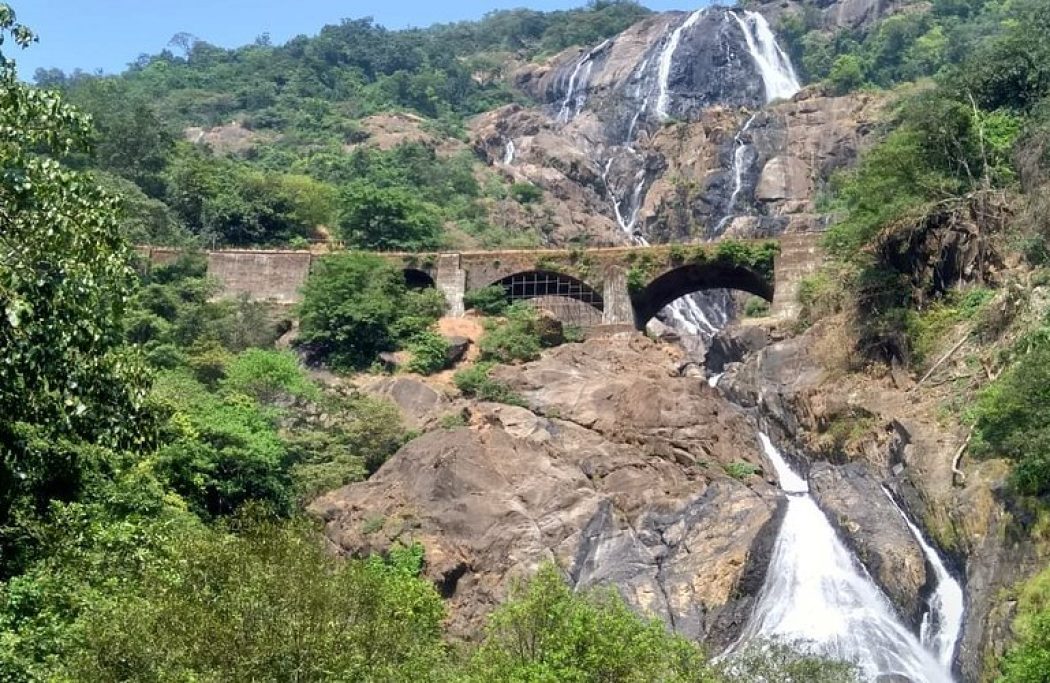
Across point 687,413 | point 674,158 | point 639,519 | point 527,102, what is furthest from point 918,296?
point 527,102

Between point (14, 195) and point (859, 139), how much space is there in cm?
7340

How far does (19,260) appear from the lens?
460 inches

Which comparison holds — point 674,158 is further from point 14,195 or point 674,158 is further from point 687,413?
point 14,195

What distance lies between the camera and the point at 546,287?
53812 millimetres

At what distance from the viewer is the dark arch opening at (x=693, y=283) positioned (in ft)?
169

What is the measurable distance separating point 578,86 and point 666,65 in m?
9.90

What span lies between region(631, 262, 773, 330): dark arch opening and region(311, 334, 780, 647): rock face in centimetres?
1232

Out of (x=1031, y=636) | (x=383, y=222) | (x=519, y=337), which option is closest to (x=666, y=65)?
(x=383, y=222)

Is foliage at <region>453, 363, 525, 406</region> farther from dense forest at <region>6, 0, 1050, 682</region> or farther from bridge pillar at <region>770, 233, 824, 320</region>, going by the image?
bridge pillar at <region>770, 233, 824, 320</region>

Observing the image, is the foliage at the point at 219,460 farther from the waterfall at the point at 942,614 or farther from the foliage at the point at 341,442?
the waterfall at the point at 942,614

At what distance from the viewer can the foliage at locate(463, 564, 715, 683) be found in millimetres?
18062

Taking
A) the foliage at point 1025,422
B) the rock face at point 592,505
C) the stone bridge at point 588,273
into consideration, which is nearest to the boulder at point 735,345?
the stone bridge at point 588,273

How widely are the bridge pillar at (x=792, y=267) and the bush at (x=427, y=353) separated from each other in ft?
45.8

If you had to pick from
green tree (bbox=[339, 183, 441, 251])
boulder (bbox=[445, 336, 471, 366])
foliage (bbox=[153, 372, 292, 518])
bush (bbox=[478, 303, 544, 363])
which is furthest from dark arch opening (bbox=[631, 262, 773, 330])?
foliage (bbox=[153, 372, 292, 518])
